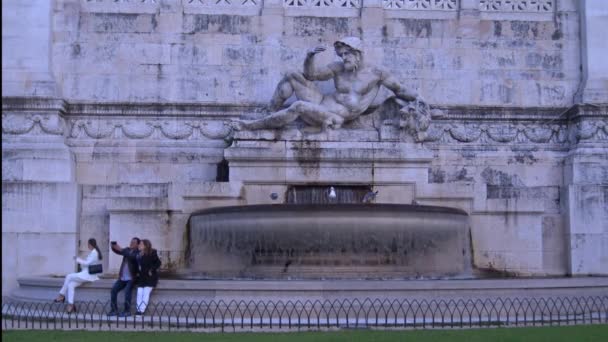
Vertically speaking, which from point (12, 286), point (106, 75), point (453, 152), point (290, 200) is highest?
point (106, 75)

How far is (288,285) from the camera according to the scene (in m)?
12.2

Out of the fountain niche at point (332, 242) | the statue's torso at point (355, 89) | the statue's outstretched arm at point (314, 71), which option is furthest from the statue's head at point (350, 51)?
the fountain niche at point (332, 242)

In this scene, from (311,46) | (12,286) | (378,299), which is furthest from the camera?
(311,46)

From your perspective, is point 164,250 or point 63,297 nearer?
point 63,297

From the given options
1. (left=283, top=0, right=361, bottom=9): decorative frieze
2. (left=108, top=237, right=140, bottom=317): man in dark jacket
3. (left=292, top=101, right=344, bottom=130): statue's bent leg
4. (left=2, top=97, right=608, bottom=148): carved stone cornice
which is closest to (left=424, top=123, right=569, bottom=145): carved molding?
(left=2, top=97, right=608, bottom=148): carved stone cornice

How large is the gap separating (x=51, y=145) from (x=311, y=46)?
7.01 m

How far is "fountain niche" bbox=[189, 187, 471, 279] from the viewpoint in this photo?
14898 millimetres

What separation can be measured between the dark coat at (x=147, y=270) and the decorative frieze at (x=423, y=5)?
35.5 feet

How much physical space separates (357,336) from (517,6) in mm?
13663

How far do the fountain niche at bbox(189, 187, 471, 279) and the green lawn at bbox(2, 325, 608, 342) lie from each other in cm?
418

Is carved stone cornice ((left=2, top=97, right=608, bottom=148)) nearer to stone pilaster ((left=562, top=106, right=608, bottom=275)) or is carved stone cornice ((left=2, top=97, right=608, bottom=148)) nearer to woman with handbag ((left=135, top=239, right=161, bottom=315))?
stone pilaster ((left=562, top=106, right=608, bottom=275))

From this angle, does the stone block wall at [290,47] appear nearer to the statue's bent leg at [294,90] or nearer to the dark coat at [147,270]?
the statue's bent leg at [294,90]

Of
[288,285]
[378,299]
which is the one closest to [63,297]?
[288,285]

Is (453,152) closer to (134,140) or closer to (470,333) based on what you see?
(134,140)
